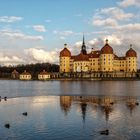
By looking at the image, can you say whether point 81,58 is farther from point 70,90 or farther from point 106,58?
point 70,90

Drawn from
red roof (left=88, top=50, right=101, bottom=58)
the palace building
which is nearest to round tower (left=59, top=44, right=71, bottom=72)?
the palace building

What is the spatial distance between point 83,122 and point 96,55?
104m

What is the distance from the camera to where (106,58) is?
398 feet

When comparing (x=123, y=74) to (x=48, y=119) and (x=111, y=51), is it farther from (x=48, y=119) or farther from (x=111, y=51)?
(x=48, y=119)

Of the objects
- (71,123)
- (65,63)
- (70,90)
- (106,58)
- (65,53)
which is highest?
(65,53)

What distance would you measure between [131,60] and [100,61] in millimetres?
11157

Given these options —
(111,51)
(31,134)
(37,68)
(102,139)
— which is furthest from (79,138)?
(37,68)

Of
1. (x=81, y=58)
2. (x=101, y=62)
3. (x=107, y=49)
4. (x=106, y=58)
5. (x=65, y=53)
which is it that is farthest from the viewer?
(x=65, y=53)

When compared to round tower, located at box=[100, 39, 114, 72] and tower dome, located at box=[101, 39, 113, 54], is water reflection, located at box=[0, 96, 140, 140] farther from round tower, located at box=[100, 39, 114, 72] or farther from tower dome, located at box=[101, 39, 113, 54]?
round tower, located at box=[100, 39, 114, 72]

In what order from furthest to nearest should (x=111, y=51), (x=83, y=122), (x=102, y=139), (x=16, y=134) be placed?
(x=111, y=51) < (x=83, y=122) < (x=16, y=134) < (x=102, y=139)

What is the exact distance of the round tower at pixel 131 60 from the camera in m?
125

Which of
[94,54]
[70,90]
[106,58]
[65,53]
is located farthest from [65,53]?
[70,90]

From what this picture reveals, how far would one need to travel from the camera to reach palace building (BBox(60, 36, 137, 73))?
401ft

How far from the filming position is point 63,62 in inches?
5098
